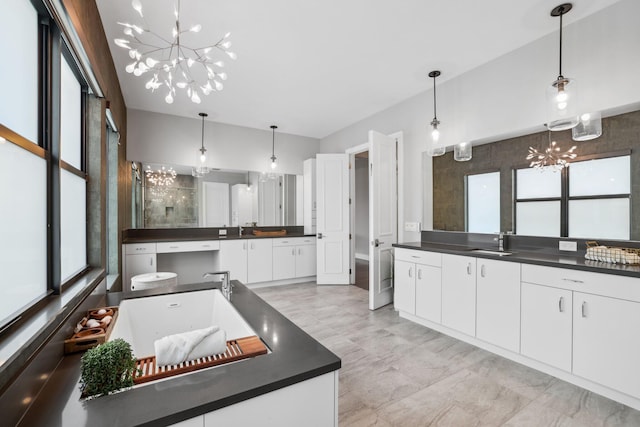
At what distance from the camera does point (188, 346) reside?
102 centimetres

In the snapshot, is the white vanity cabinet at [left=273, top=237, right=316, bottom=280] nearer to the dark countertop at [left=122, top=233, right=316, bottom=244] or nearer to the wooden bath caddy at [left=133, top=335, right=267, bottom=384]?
the dark countertop at [left=122, top=233, right=316, bottom=244]

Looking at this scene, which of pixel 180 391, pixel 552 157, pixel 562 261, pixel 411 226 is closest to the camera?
pixel 180 391

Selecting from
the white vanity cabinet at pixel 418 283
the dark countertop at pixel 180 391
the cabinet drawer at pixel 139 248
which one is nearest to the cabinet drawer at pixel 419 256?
the white vanity cabinet at pixel 418 283

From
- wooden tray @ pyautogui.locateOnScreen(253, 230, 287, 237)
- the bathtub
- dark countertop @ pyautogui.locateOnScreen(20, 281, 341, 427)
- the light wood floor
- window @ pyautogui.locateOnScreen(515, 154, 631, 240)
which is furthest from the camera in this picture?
wooden tray @ pyautogui.locateOnScreen(253, 230, 287, 237)

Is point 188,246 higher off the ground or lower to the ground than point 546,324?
higher

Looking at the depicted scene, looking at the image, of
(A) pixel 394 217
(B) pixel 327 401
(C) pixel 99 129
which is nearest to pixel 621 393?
(B) pixel 327 401

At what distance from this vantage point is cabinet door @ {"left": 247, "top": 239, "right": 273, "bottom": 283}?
4.83 m

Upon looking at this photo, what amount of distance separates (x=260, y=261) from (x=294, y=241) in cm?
71

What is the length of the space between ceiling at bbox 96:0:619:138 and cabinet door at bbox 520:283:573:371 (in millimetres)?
2099

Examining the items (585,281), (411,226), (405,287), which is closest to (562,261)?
(585,281)

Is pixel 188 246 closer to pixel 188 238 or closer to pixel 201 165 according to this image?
pixel 188 238

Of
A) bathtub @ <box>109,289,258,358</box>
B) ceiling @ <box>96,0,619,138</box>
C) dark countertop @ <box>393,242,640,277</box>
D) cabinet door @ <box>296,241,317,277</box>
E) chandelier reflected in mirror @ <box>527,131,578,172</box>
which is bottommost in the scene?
cabinet door @ <box>296,241,317,277</box>

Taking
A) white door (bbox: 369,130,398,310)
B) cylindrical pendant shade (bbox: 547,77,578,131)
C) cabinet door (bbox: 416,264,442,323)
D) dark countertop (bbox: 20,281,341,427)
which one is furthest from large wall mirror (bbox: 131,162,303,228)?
cylindrical pendant shade (bbox: 547,77,578,131)

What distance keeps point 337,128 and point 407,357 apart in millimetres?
4121
